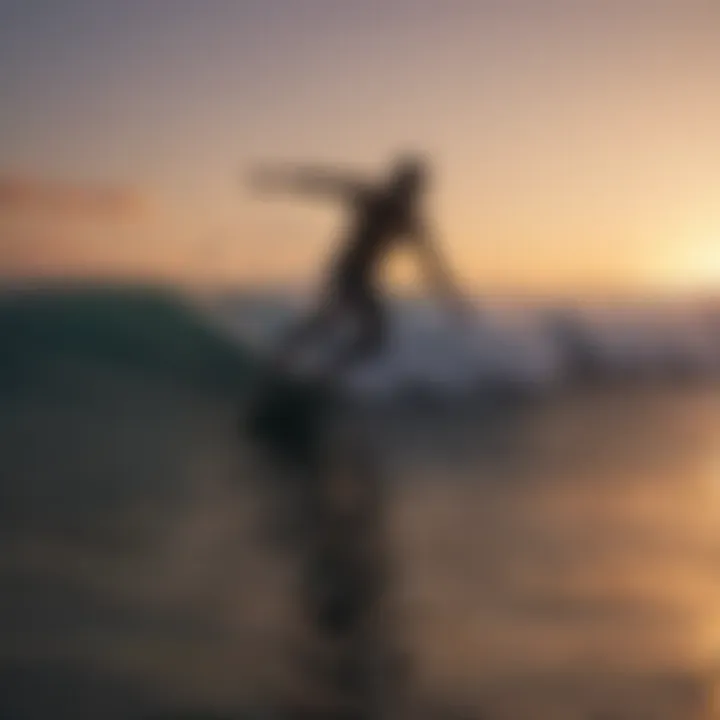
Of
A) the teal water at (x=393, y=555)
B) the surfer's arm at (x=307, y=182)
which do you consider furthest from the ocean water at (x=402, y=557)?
the surfer's arm at (x=307, y=182)

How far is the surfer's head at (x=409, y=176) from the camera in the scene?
1.12 m

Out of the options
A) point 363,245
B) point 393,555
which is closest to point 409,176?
point 363,245

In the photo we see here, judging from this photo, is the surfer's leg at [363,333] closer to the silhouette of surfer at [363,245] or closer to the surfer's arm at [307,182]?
the silhouette of surfer at [363,245]

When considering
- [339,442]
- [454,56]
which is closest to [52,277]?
[339,442]

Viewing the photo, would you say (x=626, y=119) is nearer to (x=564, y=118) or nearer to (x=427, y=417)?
(x=564, y=118)

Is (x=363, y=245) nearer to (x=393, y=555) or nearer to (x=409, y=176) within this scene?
(x=409, y=176)

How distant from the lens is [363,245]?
3.64 feet

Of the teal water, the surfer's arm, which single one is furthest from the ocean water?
the surfer's arm

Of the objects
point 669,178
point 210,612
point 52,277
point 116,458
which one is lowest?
point 210,612

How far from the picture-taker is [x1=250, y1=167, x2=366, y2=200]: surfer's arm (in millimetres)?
1115

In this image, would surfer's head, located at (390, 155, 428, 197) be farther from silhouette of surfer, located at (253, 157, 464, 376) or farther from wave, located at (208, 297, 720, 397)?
wave, located at (208, 297, 720, 397)

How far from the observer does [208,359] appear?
1.11 meters

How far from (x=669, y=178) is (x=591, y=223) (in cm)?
11

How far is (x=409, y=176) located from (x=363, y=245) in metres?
0.10
